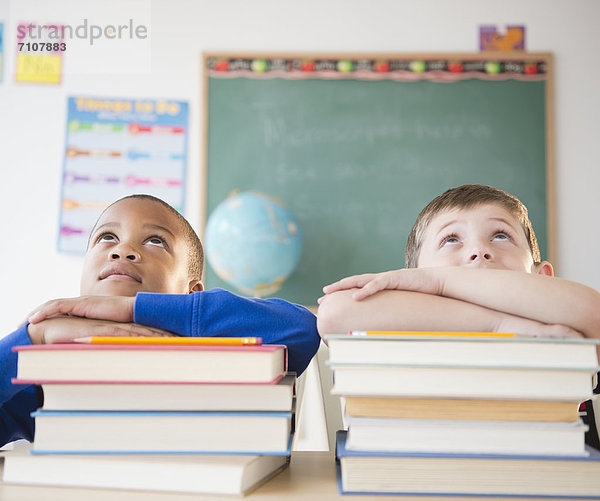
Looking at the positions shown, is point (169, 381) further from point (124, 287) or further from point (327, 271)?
point (327, 271)

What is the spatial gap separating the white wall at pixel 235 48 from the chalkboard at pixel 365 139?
11 cm

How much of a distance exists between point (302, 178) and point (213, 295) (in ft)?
8.25

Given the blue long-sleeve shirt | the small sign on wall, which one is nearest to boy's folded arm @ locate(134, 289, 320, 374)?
the blue long-sleeve shirt

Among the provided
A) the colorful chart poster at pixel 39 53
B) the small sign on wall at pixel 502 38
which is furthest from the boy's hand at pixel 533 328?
the colorful chart poster at pixel 39 53

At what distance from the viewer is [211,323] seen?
0.74 m

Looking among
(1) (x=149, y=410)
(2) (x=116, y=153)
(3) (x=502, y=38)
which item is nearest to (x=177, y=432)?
(1) (x=149, y=410)

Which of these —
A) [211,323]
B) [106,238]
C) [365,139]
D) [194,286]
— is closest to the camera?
[211,323]

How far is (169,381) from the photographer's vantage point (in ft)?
1.67

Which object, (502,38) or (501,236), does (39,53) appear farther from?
(501,236)

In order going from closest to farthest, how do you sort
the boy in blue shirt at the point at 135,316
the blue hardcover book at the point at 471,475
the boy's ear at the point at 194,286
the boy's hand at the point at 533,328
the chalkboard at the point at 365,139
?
the blue hardcover book at the point at 471,475 < the boy's hand at the point at 533,328 < the boy in blue shirt at the point at 135,316 < the boy's ear at the point at 194,286 < the chalkboard at the point at 365,139

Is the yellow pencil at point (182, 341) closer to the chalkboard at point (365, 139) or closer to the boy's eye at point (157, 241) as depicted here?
the boy's eye at point (157, 241)

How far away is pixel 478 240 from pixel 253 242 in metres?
1.91

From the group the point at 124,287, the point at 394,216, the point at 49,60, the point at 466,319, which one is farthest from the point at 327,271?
the point at 466,319

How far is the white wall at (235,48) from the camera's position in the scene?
10.6 feet
